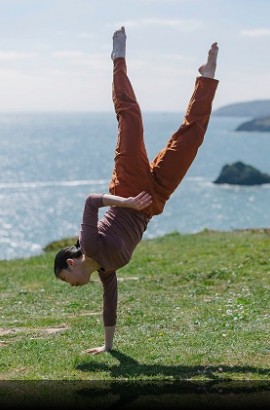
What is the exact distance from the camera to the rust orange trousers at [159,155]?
10.3m

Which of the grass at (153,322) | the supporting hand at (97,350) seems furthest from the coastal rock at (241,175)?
the supporting hand at (97,350)

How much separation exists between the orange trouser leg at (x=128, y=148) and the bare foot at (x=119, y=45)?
288 millimetres

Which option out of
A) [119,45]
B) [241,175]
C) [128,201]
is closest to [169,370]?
[128,201]

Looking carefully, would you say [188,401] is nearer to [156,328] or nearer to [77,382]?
[77,382]

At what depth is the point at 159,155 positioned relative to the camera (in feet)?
34.7

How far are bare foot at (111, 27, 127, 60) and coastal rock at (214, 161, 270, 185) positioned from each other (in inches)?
6008

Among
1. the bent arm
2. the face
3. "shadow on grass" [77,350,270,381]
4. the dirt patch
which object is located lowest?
the dirt patch

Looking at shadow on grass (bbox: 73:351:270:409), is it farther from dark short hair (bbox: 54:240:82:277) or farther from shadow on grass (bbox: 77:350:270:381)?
dark short hair (bbox: 54:240:82:277)

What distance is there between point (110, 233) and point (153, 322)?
12.5ft

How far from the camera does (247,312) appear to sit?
13.8m

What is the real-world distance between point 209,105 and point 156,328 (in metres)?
4.02

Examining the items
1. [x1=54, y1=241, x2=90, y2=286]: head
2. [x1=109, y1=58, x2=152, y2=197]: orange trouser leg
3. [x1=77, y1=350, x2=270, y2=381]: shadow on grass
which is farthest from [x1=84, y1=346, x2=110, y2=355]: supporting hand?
[x1=109, y1=58, x2=152, y2=197]: orange trouser leg

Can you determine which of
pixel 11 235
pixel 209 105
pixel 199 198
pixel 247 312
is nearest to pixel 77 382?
pixel 209 105

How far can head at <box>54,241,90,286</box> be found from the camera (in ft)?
32.6
